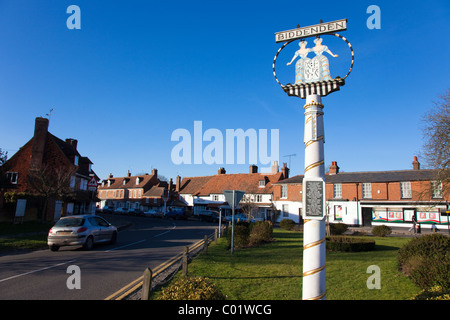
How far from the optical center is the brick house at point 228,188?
49.4 m

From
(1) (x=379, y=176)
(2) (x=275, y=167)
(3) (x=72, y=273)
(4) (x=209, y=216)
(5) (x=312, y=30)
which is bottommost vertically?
(4) (x=209, y=216)

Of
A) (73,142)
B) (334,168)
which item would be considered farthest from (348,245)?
(73,142)

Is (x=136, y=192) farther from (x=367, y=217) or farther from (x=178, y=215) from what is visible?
(x=367, y=217)

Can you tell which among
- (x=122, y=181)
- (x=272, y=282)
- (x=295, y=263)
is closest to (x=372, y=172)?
(x=295, y=263)

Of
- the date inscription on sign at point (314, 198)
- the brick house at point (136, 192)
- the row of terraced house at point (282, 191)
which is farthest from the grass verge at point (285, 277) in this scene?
the brick house at point (136, 192)

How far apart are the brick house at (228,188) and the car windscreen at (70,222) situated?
3077 centimetres

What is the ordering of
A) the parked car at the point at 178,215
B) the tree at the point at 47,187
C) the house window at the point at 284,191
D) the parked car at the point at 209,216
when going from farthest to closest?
1. the parked car at the point at 178,215
2. the house window at the point at 284,191
3. the parked car at the point at 209,216
4. the tree at the point at 47,187

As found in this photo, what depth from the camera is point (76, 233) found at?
13.5 meters

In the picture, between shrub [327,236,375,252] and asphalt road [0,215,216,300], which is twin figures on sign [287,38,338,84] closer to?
asphalt road [0,215,216,300]

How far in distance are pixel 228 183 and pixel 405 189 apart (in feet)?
99.7

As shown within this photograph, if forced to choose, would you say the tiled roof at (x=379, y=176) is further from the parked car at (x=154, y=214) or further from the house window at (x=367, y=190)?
the parked car at (x=154, y=214)

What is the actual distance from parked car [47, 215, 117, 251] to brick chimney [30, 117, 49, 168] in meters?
22.9

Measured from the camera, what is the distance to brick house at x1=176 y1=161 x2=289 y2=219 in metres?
49.4

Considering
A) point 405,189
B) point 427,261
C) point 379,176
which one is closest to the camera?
point 427,261
